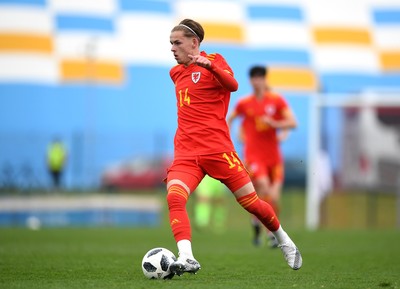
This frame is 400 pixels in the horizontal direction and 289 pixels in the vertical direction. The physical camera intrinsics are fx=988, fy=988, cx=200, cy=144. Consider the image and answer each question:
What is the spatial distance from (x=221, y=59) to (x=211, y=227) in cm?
1515

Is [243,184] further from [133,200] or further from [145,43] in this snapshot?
[145,43]

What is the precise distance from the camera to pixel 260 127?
13.7 metres

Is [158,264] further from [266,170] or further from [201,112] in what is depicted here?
[266,170]

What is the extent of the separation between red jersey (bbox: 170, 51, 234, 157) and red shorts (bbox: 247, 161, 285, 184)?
5374 millimetres

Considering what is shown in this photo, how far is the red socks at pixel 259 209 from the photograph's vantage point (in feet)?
27.1

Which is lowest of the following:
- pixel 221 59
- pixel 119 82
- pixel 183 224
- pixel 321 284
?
pixel 321 284

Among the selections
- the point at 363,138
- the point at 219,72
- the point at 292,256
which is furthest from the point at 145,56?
the point at 219,72

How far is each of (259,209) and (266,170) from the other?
17.9 feet

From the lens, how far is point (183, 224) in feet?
25.6

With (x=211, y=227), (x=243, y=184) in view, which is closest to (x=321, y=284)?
(x=243, y=184)

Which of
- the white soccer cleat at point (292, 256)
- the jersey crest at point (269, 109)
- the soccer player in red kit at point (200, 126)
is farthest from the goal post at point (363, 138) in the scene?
the soccer player in red kit at point (200, 126)

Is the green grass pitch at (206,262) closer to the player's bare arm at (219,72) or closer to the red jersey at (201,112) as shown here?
the red jersey at (201,112)

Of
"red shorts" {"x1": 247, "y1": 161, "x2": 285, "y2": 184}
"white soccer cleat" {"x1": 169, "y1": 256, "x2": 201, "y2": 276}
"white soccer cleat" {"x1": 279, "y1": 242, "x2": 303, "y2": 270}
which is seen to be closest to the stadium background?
"red shorts" {"x1": 247, "y1": 161, "x2": 285, "y2": 184}

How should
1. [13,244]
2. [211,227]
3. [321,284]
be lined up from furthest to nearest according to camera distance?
[211,227] < [13,244] < [321,284]
